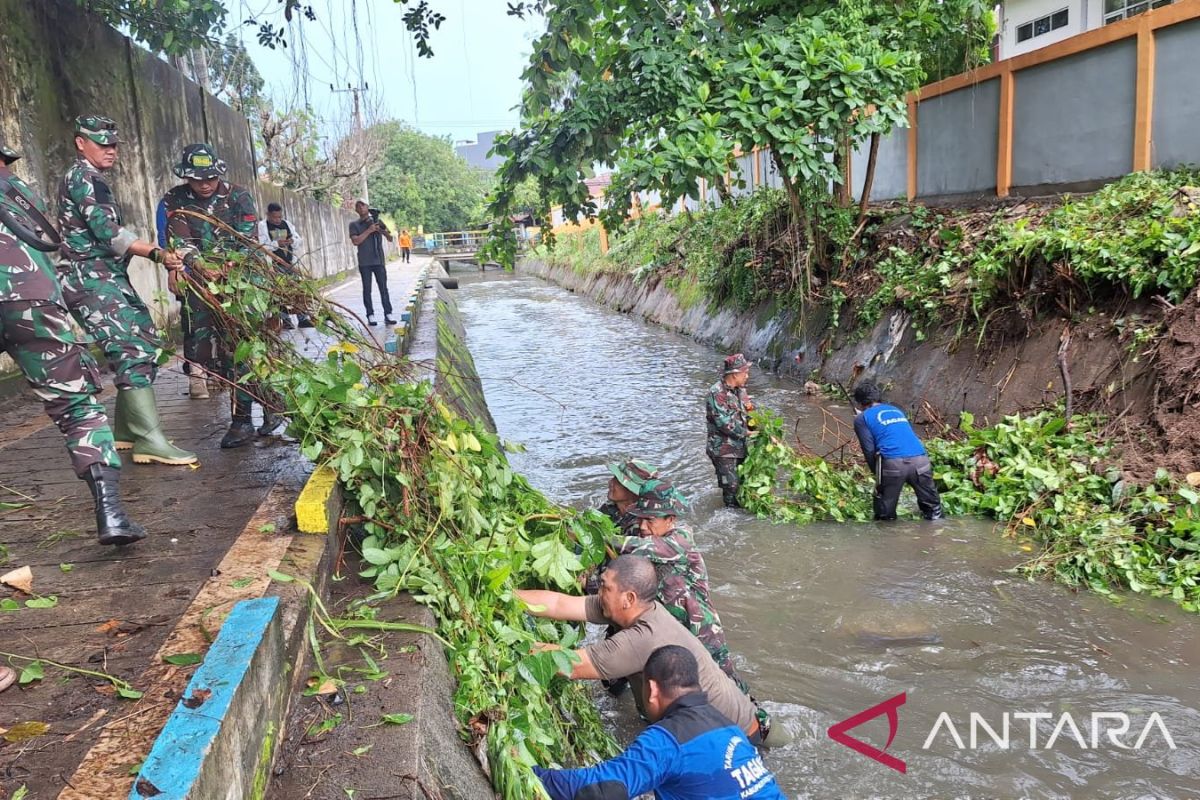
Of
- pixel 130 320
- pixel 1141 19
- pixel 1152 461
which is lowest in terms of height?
pixel 1152 461

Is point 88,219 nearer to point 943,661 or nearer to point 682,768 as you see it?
→ point 682,768

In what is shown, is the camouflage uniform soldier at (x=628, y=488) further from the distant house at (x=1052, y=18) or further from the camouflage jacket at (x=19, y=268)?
the distant house at (x=1052, y=18)

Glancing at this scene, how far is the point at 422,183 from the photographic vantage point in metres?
52.0

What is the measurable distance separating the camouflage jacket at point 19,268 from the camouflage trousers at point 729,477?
199 inches

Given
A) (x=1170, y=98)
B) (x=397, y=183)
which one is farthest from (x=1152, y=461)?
(x=397, y=183)

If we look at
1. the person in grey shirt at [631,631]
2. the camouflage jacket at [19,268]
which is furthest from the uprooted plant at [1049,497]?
the camouflage jacket at [19,268]

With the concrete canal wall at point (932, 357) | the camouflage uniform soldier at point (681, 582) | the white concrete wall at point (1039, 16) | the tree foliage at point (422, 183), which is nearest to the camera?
the camouflage uniform soldier at point (681, 582)

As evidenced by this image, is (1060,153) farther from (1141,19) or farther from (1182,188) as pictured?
(1182,188)

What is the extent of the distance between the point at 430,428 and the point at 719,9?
30.3 feet

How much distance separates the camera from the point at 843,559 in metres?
6.04

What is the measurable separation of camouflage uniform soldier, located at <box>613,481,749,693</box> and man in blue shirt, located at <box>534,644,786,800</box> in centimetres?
111

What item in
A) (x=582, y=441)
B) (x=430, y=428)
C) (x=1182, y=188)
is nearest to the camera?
(x=430, y=428)

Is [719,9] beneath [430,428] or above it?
above

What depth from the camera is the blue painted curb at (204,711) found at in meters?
1.89
